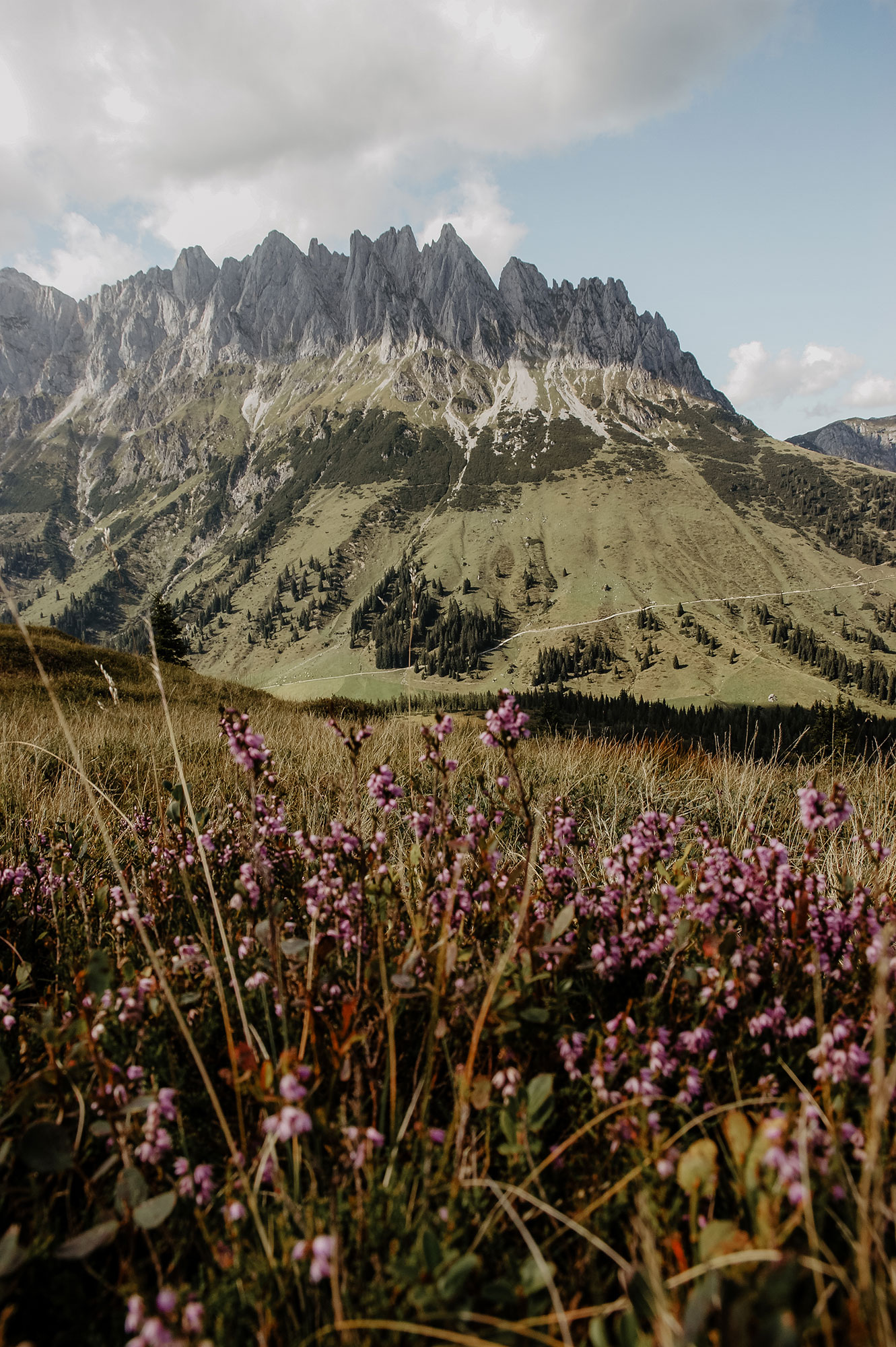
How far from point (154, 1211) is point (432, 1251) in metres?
0.88

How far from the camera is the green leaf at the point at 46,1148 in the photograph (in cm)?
199

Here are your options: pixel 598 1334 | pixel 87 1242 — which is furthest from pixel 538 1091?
pixel 87 1242

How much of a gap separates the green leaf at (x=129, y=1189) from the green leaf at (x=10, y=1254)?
1.10ft

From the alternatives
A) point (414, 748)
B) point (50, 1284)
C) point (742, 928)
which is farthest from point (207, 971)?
point (414, 748)

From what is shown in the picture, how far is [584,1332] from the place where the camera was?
183 centimetres

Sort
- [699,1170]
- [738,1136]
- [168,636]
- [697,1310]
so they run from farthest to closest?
[168,636] < [738,1136] < [699,1170] < [697,1310]

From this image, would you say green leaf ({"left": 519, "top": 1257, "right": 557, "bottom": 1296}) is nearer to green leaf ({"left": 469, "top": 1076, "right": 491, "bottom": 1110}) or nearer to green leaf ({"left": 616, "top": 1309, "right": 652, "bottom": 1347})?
green leaf ({"left": 616, "top": 1309, "right": 652, "bottom": 1347})

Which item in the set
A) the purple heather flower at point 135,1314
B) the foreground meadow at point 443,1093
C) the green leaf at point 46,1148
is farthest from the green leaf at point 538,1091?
the green leaf at point 46,1148

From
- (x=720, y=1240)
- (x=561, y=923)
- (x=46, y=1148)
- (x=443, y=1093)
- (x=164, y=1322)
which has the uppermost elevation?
(x=561, y=923)

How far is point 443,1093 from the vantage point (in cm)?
280

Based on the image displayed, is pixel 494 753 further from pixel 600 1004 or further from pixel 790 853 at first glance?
pixel 600 1004

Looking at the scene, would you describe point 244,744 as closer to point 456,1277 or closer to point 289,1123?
point 289,1123

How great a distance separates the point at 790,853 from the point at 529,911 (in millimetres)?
4485

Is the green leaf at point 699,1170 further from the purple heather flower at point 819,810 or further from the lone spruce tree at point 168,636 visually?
the lone spruce tree at point 168,636
